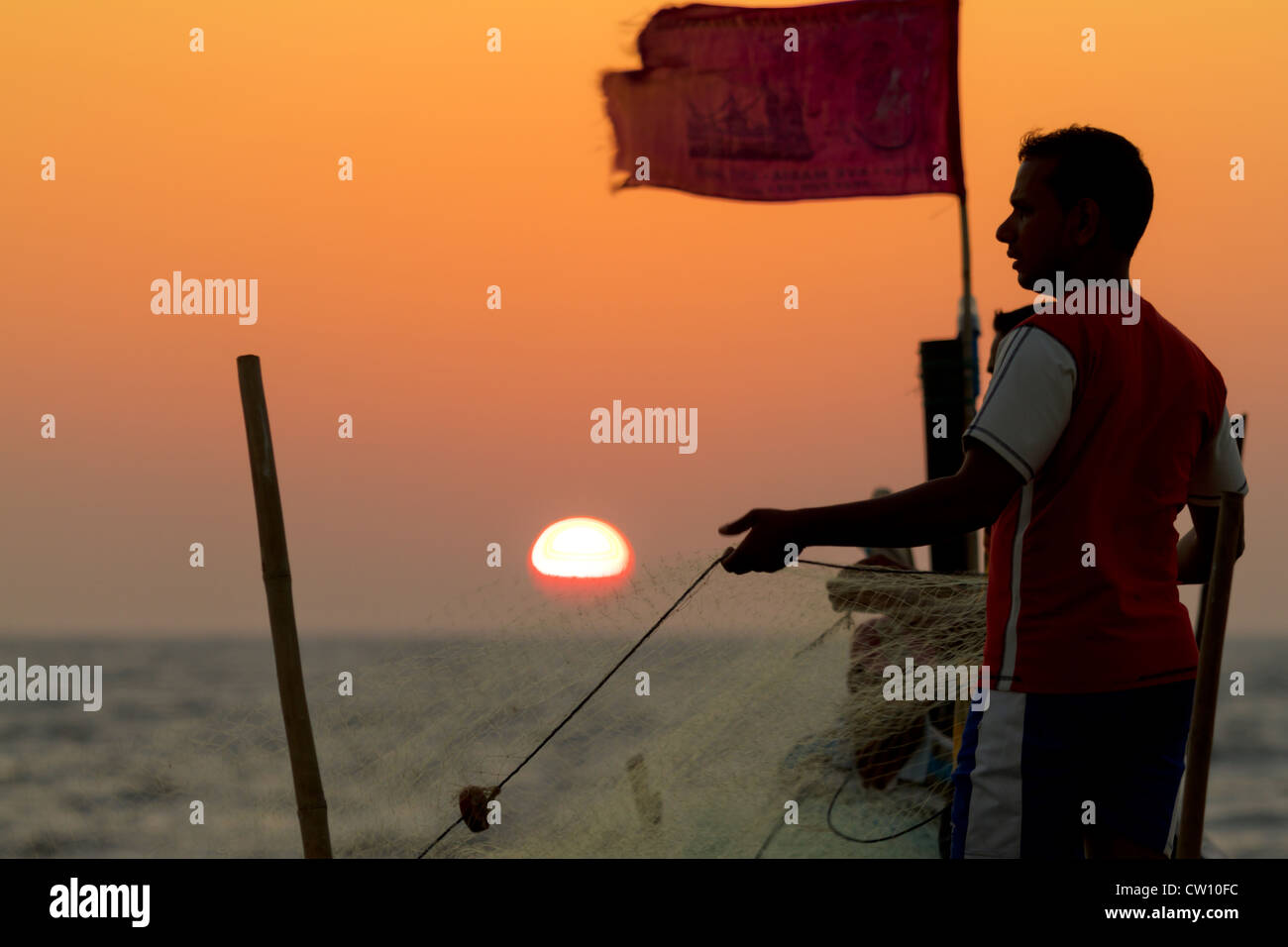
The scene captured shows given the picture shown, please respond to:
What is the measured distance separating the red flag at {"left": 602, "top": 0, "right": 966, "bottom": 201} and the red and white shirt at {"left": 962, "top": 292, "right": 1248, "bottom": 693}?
9.18 m

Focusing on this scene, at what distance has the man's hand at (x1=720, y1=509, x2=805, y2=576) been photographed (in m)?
1.92

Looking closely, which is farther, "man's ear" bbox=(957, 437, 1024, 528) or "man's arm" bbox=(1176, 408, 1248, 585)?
"man's arm" bbox=(1176, 408, 1248, 585)

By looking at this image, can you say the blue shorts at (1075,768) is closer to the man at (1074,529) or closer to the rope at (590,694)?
the man at (1074,529)

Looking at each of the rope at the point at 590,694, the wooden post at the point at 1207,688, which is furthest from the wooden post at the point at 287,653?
the wooden post at the point at 1207,688

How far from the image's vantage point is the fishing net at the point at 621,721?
13.4ft

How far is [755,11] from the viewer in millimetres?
11727

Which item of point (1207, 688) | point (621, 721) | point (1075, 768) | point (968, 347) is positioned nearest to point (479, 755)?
point (621, 721)

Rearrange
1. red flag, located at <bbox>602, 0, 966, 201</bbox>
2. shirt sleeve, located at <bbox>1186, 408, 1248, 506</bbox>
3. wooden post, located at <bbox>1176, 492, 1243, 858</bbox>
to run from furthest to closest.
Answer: red flag, located at <bbox>602, 0, 966, 201</bbox> < wooden post, located at <bbox>1176, 492, 1243, 858</bbox> < shirt sleeve, located at <bbox>1186, 408, 1248, 506</bbox>

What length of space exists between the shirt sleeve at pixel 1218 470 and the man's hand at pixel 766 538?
A: 803mm

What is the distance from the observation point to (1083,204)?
82.7 inches
